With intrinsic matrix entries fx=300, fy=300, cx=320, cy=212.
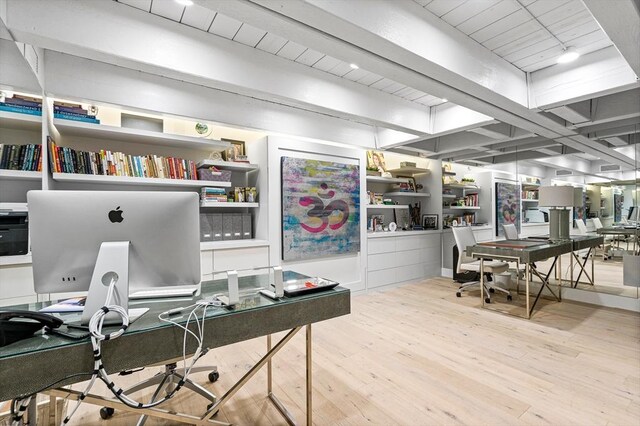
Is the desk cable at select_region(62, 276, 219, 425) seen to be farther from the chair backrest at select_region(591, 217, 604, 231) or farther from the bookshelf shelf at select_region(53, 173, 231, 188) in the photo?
the chair backrest at select_region(591, 217, 604, 231)

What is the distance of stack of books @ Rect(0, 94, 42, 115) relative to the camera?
229cm

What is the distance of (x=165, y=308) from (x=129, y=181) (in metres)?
Result: 1.98

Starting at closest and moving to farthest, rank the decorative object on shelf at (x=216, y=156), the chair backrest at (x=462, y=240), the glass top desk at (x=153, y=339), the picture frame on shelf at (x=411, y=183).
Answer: the glass top desk at (x=153, y=339) < the decorative object on shelf at (x=216, y=156) < the chair backrest at (x=462, y=240) < the picture frame on shelf at (x=411, y=183)

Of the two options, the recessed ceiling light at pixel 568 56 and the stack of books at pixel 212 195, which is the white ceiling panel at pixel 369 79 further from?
the stack of books at pixel 212 195

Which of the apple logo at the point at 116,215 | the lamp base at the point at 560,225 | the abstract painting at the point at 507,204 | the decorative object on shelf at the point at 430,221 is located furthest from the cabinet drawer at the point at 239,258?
the abstract painting at the point at 507,204

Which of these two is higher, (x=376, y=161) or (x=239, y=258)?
(x=376, y=161)

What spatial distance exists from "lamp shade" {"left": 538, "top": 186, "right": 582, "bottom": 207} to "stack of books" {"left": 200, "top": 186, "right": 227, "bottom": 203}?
13.8 ft

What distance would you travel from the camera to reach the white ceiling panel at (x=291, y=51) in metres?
2.75

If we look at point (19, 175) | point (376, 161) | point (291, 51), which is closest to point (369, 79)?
point (291, 51)

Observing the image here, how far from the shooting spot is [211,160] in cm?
334

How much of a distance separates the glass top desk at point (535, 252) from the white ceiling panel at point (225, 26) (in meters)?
3.49

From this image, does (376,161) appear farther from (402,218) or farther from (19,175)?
(19,175)

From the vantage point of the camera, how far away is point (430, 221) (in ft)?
18.7

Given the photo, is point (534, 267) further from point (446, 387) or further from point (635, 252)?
point (446, 387)
